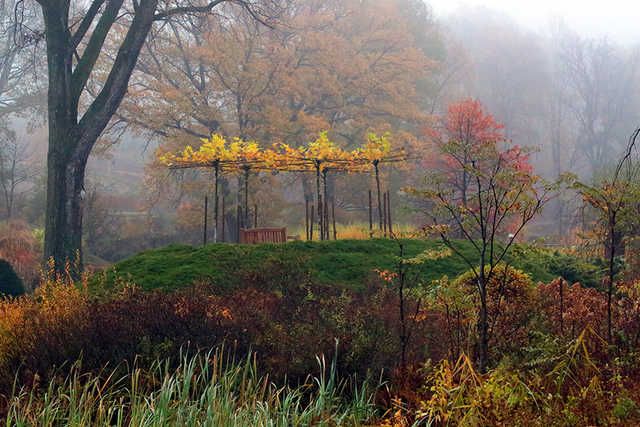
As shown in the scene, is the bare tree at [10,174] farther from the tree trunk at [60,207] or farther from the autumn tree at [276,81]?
the tree trunk at [60,207]

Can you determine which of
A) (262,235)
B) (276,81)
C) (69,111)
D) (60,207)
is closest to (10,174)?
(276,81)

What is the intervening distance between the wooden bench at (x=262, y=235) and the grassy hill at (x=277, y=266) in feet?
5.18

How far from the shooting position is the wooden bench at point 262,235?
32.2 ft

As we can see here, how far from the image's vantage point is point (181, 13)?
34.4ft

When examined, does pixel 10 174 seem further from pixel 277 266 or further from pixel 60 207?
pixel 277 266

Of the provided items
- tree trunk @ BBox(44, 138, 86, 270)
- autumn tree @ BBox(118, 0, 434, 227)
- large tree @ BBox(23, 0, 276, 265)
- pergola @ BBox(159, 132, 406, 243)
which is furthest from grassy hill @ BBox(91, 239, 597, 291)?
autumn tree @ BBox(118, 0, 434, 227)

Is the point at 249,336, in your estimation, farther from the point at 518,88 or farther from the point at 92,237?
the point at 518,88

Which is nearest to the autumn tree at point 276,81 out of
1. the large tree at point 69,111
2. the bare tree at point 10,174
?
the large tree at point 69,111

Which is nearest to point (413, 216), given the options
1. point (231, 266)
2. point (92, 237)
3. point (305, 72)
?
point (305, 72)

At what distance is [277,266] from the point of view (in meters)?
7.01

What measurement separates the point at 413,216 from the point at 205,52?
10170 mm

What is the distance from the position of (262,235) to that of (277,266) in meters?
3.02

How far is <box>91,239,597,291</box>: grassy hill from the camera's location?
6.68 metres

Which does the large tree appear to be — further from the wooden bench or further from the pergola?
the wooden bench
